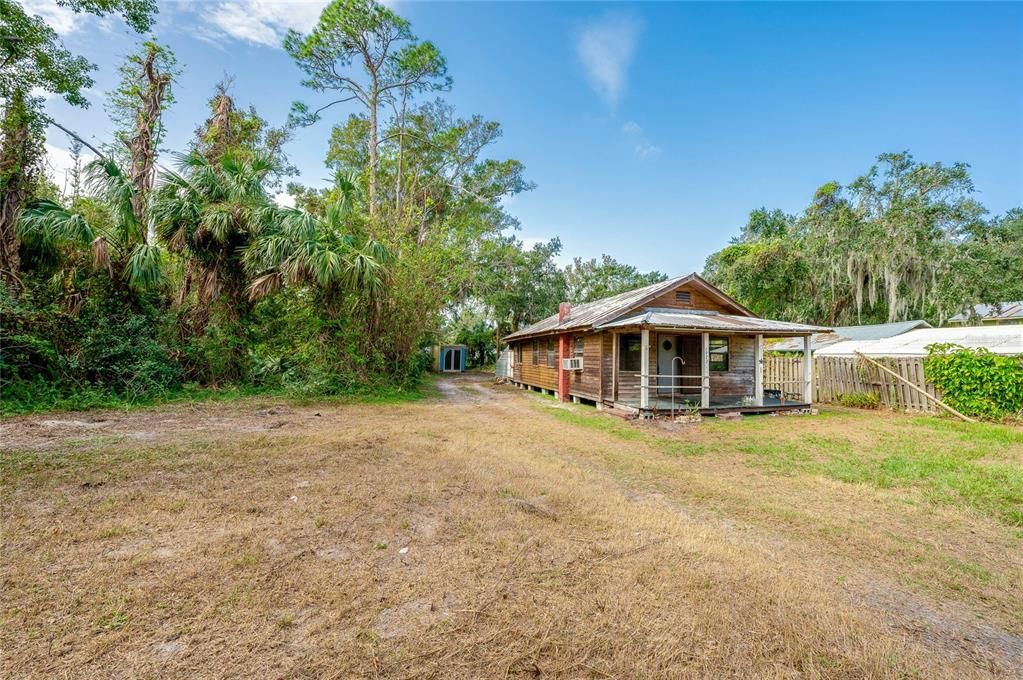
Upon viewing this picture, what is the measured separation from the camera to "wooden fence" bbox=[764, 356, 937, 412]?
37.5ft

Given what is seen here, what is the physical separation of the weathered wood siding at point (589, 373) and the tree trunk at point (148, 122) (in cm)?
1444

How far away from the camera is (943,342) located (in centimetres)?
1183

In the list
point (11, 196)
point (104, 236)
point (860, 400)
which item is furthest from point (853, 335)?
point (11, 196)

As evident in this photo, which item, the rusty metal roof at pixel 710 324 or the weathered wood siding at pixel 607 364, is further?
the weathered wood siding at pixel 607 364

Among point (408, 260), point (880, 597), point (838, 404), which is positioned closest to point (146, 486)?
point (880, 597)

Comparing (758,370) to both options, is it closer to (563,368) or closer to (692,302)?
(692,302)

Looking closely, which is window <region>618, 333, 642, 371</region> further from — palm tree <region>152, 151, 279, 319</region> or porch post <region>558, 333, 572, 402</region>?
palm tree <region>152, 151, 279, 319</region>

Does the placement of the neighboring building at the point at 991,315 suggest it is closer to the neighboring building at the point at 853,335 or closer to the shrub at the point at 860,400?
the neighboring building at the point at 853,335

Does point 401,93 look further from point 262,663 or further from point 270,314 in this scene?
point 262,663

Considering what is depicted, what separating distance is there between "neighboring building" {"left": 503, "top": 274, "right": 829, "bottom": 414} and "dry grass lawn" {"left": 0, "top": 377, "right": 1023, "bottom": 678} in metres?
5.06

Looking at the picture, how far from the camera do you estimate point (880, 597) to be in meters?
2.91

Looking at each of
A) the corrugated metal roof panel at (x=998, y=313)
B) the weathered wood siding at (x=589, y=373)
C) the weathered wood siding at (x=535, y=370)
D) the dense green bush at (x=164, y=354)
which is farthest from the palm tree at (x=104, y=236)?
the corrugated metal roof panel at (x=998, y=313)

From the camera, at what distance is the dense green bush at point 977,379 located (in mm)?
9500

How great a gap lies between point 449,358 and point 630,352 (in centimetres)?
1743
